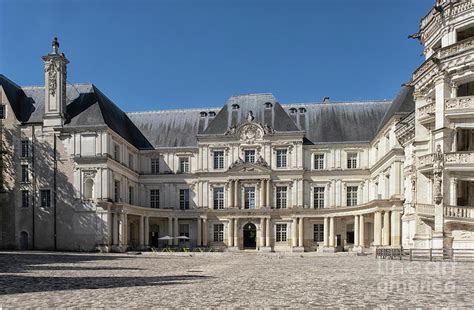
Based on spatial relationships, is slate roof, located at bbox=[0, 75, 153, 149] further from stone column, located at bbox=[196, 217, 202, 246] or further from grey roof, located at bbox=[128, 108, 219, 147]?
stone column, located at bbox=[196, 217, 202, 246]

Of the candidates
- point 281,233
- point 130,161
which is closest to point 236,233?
point 281,233

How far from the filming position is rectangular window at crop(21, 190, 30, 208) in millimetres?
43281

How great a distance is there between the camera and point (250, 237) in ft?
166

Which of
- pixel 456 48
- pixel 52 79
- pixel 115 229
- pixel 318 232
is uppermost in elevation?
pixel 52 79

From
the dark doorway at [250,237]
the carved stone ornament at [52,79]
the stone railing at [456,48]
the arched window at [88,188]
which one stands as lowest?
the dark doorway at [250,237]

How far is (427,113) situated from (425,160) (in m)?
3.23

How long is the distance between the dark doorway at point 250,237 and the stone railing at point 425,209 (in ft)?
78.7

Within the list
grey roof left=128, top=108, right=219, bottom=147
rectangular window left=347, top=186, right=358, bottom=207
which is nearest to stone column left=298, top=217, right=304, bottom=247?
rectangular window left=347, top=186, right=358, bottom=207

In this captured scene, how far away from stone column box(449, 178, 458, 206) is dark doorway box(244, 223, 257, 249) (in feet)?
86.8

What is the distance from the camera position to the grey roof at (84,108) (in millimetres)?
43469

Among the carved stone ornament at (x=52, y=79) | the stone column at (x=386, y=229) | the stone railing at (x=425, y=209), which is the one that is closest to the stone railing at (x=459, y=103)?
the stone railing at (x=425, y=209)

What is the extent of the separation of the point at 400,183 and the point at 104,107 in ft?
95.8

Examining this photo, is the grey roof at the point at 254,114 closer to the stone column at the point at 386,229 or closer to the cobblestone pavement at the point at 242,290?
the stone column at the point at 386,229

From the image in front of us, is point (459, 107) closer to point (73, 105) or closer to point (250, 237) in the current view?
point (250, 237)
